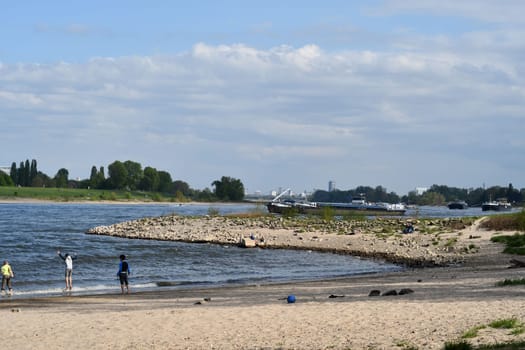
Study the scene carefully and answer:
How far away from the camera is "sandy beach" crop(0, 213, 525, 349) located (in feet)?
52.0

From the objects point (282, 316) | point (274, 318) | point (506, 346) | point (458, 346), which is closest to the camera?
point (506, 346)

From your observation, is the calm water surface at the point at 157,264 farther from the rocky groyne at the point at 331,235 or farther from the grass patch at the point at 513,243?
the grass patch at the point at 513,243

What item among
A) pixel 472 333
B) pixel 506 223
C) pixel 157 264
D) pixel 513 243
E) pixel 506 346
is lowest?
pixel 157 264

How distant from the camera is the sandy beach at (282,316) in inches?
624

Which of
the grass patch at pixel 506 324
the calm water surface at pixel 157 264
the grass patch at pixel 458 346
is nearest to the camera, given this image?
the grass patch at pixel 458 346

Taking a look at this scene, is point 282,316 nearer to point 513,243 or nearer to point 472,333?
point 472,333

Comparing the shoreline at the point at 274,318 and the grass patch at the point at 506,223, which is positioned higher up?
the grass patch at the point at 506,223

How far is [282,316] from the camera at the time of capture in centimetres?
1933

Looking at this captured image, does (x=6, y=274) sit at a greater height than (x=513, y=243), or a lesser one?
lesser

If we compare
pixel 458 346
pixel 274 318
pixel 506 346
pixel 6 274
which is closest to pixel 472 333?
pixel 458 346

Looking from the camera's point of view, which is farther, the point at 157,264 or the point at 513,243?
the point at 513,243

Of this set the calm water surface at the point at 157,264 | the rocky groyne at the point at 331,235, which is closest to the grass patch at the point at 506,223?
the rocky groyne at the point at 331,235

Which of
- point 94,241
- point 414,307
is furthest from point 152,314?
point 94,241

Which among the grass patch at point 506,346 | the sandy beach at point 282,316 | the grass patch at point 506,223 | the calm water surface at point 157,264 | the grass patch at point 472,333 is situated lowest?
the calm water surface at point 157,264
